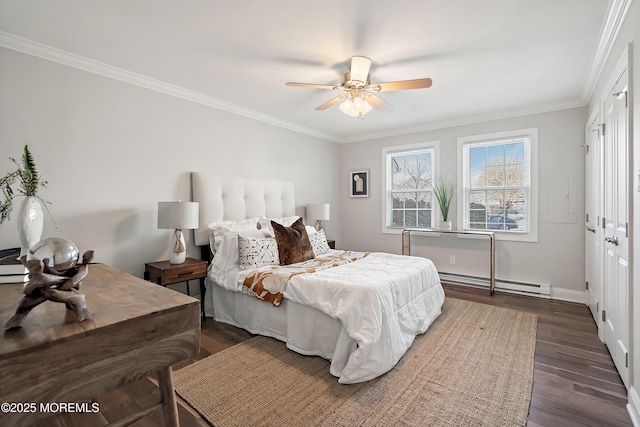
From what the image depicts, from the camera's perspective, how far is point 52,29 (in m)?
2.25

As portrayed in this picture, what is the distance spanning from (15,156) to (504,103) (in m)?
4.91

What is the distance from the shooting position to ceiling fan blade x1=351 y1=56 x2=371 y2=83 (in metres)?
2.48

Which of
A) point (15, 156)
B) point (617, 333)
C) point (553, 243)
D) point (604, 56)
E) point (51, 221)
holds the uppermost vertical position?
point (604, 56)

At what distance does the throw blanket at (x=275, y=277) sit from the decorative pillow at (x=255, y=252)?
0.34 ft

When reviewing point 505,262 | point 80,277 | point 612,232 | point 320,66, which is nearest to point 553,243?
point 505,262

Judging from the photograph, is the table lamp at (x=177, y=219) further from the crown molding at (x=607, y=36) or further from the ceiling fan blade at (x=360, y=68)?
the crown molding at (x=607, y=36)

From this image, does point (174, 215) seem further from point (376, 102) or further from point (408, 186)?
point (408, 186)

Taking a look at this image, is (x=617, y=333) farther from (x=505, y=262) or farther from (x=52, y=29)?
(x=52, y=29)

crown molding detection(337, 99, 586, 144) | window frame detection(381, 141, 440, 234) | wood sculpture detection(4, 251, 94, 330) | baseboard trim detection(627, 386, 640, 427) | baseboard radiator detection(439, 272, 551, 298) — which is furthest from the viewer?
window frame detection(381, 141, 440, 234)

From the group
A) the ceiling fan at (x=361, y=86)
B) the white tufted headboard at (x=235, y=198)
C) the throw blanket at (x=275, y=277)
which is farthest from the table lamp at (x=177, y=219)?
the ceiling fan at (x=361, y=86)

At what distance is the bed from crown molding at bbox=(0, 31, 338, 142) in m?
0.87

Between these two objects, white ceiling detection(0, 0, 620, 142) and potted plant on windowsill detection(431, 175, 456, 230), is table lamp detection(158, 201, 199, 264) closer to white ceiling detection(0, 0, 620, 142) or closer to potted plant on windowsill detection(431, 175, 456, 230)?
white ceiling detection(0, 0, 620, 142)

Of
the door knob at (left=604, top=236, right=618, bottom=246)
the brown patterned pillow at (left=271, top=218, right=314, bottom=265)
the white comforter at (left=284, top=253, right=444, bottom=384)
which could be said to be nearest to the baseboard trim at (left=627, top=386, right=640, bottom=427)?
the door knob at (left=604, top=236, right=618, bottom=246)

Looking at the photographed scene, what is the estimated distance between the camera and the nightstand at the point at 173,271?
110 inches
